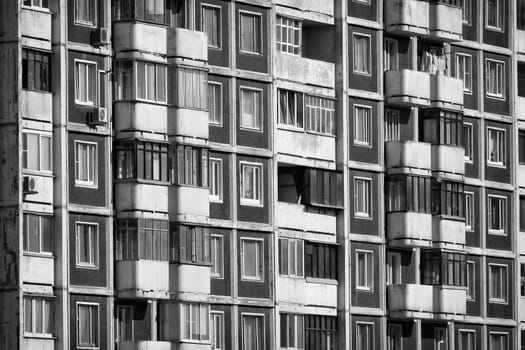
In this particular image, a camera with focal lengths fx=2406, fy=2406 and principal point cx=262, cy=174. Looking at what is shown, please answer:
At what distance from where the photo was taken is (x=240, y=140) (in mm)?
89812

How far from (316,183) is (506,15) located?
15526mm

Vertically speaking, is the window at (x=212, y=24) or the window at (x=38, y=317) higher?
the window at (x=212, y=24)

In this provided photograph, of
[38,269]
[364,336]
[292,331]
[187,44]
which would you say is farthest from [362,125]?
[38,269]

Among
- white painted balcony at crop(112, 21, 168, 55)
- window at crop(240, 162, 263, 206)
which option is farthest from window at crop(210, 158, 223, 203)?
white painted balcony at crop(112, 21, 168, 55)

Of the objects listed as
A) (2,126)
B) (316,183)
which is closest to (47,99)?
(2,126)

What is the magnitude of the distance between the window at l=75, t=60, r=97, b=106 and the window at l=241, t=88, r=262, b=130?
7806mm

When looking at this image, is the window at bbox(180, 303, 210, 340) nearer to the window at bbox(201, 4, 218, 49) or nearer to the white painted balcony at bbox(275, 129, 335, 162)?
the white painted balcony at bbox(275, 129, 335, 162)

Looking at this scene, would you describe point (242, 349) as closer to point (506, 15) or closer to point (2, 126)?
point (2, 126)

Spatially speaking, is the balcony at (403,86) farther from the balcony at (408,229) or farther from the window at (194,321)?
the window at (194,321)

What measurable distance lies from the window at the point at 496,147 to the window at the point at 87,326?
24771 millimetres

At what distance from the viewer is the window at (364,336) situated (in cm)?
9469

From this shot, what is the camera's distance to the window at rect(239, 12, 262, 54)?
297 ft

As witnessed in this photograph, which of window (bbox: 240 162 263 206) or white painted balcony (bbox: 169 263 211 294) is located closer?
white painted balcony (bbox: 169 263 211 294)

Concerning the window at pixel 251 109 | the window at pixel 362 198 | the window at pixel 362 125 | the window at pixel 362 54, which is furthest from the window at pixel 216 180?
the window at pixel 362 54
